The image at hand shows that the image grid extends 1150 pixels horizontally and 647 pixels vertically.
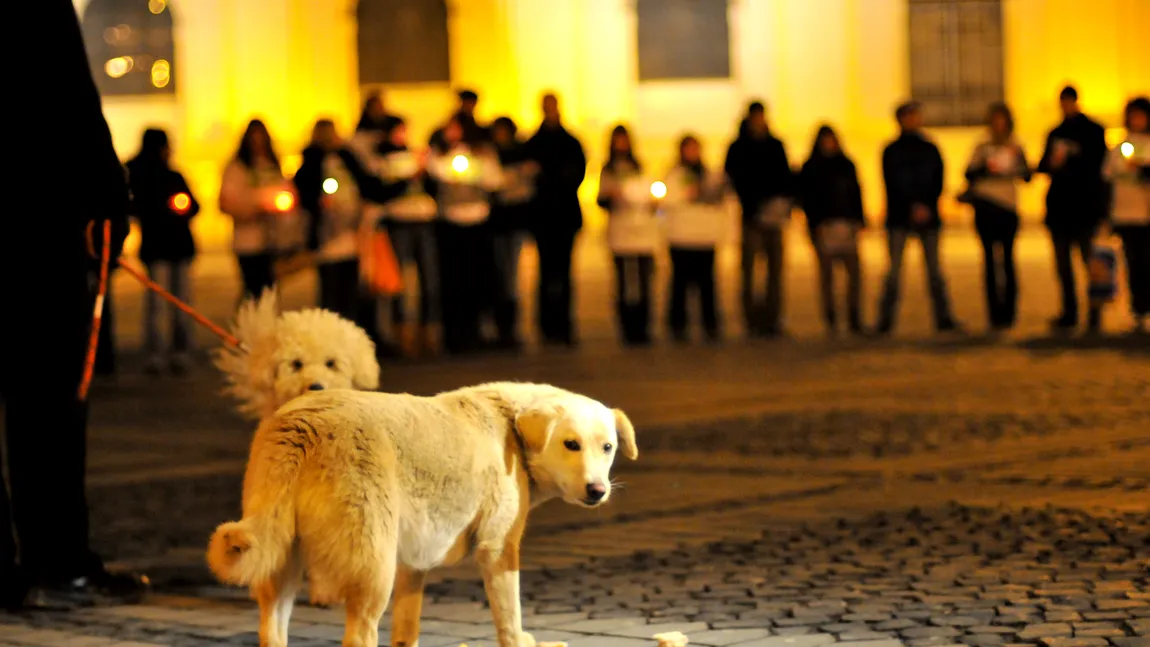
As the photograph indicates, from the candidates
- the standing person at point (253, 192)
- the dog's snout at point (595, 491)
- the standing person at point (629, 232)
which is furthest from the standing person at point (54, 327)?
the standing person at point (629, 232)

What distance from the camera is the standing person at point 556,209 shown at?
18.5 meters

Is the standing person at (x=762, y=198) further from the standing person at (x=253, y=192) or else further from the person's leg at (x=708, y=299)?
the standing person at (x=253, y=192)

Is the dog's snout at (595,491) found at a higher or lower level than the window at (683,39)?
lower

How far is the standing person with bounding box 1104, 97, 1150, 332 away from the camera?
17594 mm

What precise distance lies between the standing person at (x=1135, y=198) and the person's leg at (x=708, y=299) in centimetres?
361

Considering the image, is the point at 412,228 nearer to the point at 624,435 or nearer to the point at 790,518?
the point at 790,518

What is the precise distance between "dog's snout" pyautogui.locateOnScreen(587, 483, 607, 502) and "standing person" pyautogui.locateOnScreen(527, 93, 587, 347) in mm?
12595

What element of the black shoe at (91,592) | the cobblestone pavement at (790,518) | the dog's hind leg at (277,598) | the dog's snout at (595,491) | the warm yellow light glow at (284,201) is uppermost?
the warm yellow light glow at (284,201)

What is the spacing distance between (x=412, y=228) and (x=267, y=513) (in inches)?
490

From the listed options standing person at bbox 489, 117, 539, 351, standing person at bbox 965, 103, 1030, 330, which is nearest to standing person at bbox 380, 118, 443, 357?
standing person at bbox 489, 117, 539, 351

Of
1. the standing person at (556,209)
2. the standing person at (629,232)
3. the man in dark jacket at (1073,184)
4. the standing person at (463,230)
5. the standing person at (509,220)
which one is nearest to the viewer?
the standing person at (463,230)

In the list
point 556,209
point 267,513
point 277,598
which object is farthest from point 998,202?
point 267,513

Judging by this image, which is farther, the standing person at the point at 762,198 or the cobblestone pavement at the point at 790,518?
the standing person at the point at 762,198

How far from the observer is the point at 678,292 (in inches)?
766
